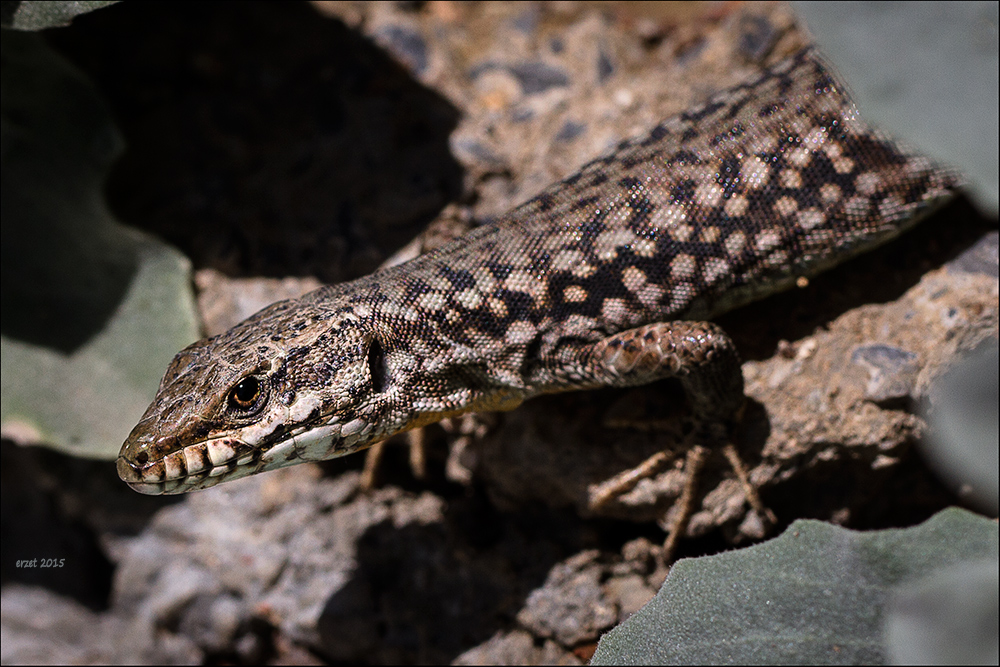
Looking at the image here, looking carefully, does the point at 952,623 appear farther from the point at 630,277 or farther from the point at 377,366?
the point at 377,366

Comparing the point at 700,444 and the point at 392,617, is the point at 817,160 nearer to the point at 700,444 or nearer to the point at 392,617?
the point at 700,444

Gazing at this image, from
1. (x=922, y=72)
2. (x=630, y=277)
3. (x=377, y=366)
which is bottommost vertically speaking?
(x=377, y=366)

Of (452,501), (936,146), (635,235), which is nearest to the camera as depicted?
(936,146)

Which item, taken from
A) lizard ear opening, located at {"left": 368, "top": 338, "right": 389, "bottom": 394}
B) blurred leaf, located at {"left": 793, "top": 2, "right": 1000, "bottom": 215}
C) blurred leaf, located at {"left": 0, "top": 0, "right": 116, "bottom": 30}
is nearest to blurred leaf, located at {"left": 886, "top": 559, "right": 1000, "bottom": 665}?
blurred leaf, located at {"left": 793, "top": 2, "right": 1000, "bottom": 215}

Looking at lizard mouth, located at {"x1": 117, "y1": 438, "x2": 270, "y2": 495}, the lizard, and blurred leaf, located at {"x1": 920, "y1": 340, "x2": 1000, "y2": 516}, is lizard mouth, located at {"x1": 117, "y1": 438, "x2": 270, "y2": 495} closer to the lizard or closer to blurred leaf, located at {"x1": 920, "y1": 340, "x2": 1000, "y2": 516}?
the lizard

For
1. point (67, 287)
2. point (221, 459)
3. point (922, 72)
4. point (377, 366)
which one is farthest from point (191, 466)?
point (922, 72)

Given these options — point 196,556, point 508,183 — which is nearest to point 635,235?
point 508,183
